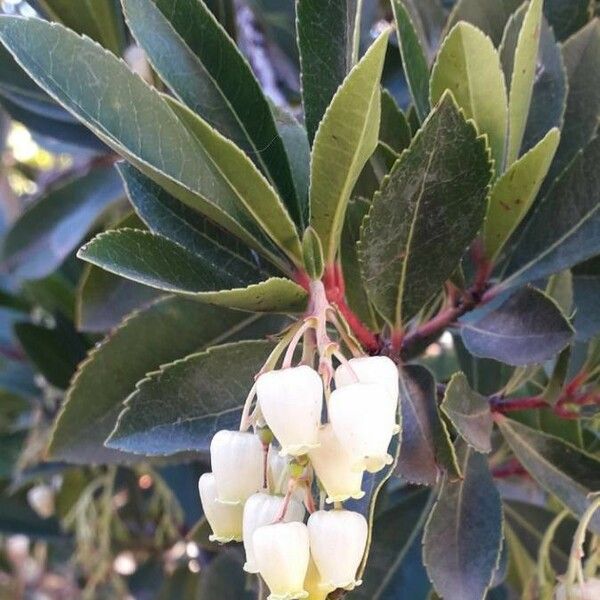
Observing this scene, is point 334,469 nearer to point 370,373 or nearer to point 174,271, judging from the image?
point 370,373

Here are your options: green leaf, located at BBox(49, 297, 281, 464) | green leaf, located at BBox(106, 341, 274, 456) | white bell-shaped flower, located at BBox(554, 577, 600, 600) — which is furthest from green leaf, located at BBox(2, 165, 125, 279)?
white bell-shaped flower, located at BBox(554, 577, 600, 600)

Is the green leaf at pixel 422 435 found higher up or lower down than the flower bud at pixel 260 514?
lower down

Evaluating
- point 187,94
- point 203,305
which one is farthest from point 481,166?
point 203,305

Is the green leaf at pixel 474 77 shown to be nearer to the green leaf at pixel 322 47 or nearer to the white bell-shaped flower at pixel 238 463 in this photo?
the green leaf at pixel 322 47

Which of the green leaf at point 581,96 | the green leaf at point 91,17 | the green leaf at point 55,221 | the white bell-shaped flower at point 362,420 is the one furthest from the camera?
the green leaf at point 55,221

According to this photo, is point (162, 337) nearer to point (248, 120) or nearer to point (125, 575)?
point (248, 120)

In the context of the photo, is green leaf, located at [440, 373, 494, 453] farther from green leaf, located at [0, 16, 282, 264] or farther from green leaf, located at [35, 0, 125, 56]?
green leaf, located at [35, 0, 125, 56]

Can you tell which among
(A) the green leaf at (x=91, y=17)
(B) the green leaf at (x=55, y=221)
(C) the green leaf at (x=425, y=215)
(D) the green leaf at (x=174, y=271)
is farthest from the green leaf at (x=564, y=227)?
(B) the green leaf at (x=55, y=221)
